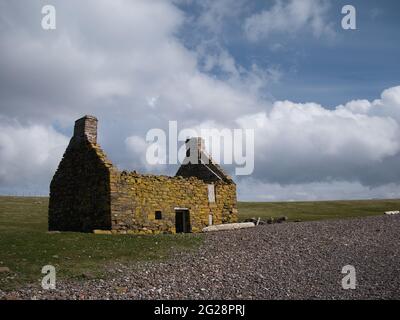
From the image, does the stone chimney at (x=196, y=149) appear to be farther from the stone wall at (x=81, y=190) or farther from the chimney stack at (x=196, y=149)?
the stone wall at (x=81, y=190)

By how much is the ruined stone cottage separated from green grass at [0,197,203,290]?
319cm

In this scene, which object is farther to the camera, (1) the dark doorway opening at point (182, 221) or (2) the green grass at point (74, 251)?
(1) the dark doorway opening at point (182, 221)

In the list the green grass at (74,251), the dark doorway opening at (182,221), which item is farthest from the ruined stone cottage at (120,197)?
the green grass at (74,251)

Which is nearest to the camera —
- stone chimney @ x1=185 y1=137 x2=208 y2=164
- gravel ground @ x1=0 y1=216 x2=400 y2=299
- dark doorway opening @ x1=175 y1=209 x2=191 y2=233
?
gravel ground @ x1=0 y1=216 x2=400 y2=299

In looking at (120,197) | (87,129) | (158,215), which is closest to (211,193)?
(158,215)

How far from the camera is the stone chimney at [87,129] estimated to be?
29.1m

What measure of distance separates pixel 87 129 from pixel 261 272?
18.1 meters

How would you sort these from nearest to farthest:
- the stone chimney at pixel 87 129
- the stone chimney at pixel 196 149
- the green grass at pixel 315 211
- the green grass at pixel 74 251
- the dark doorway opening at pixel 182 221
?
the green grass at pixel 74 251, the stone chimney at pixel 87 129, the dark doorway opening at pixel 182 221, the stone chimney at pixel 196 149, the green grass at pixel 315 211


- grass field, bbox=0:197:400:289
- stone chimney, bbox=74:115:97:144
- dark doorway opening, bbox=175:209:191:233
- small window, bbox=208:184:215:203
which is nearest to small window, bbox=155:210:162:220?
dark doorway opening, bbox=175:209:191:233

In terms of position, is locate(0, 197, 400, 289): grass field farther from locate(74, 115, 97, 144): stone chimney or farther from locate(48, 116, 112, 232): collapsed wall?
locate(74, 115, 97, 144): stone chimney

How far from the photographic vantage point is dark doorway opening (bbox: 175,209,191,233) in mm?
30489

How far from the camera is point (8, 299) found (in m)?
12.0

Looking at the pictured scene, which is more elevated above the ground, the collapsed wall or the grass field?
the collapsed wall
